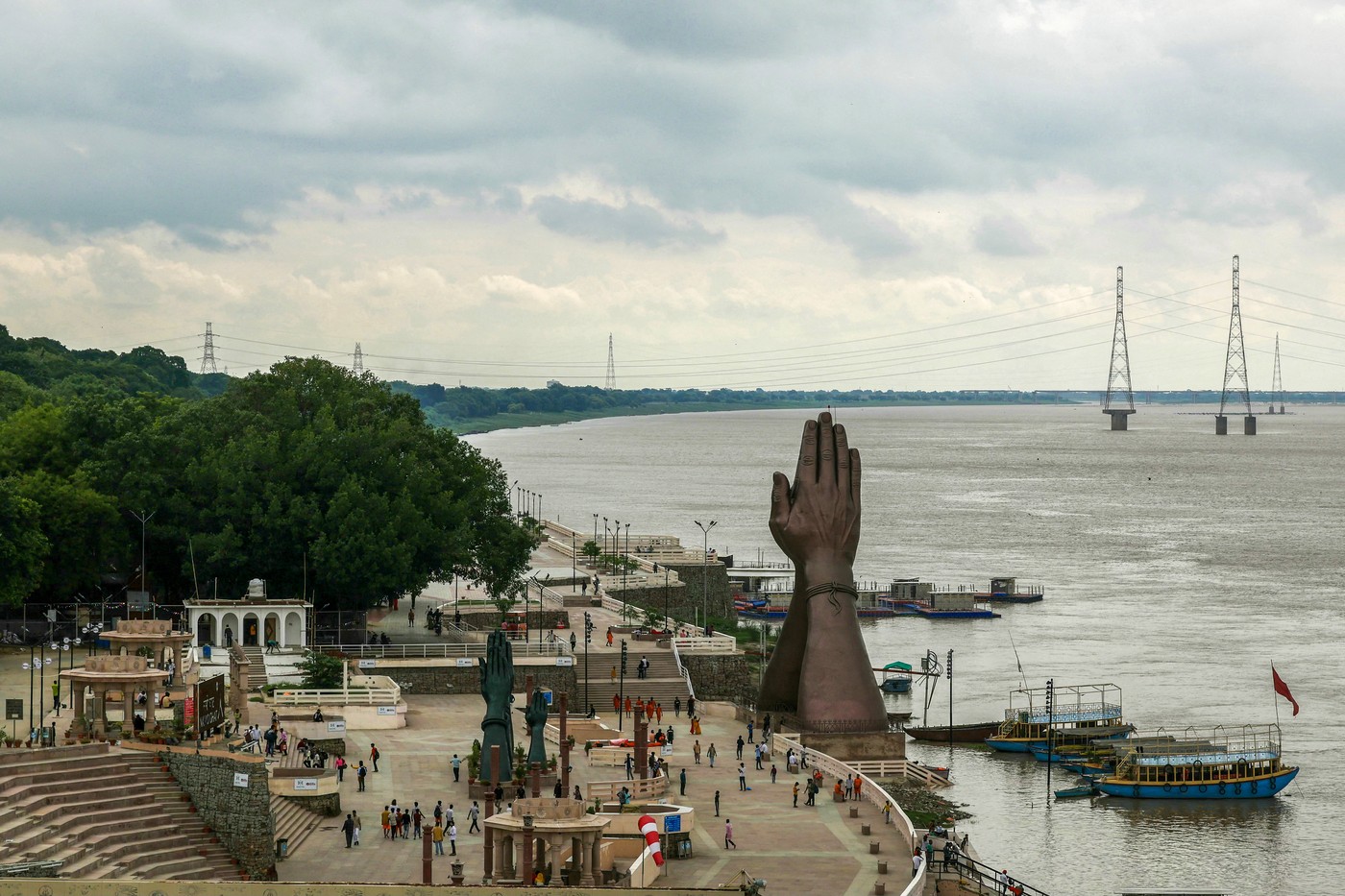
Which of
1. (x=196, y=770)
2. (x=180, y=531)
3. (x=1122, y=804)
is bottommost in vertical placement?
(x=1122, y=804)

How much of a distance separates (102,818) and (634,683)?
105ft

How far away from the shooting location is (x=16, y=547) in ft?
216

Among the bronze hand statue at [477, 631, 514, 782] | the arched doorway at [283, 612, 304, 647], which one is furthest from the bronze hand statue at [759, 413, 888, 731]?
the arched doorway at [283, 612, 304, 647]

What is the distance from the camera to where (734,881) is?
134 feet

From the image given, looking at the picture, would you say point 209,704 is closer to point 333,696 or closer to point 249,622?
point 333,696

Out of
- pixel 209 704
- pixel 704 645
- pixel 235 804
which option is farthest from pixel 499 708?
pixel 704 645

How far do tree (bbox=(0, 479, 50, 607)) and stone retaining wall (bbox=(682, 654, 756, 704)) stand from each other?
2428cm

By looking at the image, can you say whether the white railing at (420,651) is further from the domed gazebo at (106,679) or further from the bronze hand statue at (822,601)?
the domed gazebo at (106,679)

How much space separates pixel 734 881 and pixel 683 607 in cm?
6092

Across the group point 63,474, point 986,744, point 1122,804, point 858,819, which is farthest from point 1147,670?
point 63,474

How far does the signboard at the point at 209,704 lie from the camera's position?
43.5 meters

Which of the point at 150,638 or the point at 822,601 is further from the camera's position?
the point at 822,601

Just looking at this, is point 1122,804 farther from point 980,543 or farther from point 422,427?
point 980,543

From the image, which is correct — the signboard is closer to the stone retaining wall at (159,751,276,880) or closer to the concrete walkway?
the stone retaining wall at (159,751,276,880)
